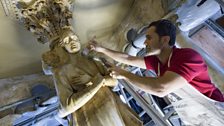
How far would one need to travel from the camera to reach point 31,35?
251cm

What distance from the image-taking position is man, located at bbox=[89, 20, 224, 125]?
1.46m

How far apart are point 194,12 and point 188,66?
2.51 feet

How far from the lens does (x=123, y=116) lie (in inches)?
67.7

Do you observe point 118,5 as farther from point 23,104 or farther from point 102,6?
point 23,104

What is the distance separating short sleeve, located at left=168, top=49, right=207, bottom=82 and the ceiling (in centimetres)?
125

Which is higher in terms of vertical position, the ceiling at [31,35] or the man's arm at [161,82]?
the ceiling at [31,35]

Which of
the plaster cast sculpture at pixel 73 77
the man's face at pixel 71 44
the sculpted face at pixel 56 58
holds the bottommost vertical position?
the plaster cast sculpture at pixel 73 77

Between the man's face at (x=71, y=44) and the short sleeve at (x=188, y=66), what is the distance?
63cm

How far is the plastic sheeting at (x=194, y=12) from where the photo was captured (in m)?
2.04

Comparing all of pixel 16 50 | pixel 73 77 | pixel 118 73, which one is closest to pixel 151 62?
pixel 118 73

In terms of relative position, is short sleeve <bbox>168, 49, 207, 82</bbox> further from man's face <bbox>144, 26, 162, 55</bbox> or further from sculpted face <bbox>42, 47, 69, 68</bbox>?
sculpted face <bbox>42, 47, 69, 68</bbox>

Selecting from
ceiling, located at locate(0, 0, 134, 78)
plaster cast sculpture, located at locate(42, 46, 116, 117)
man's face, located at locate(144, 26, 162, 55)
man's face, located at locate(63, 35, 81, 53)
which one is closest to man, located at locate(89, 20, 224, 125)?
man's face, located at locate(144, 26, 162, 55)

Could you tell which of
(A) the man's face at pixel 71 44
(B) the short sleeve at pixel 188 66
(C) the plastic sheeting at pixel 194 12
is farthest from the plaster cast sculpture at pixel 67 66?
(C) the plastic sheeting at pixel 194 12

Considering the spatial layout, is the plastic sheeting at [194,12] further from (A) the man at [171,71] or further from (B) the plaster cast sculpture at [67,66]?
(B) the plaster cast sculpture at [67,66]
